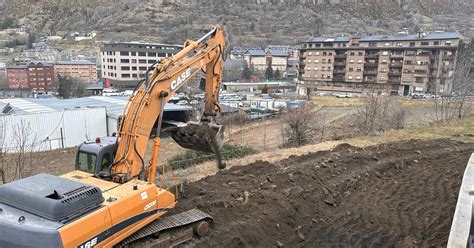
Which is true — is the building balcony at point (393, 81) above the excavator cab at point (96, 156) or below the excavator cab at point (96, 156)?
below

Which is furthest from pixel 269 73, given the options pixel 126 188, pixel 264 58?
pixel 126 188

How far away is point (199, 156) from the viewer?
55.5 feet

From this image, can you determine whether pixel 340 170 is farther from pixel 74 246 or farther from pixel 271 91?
pixel 271 91

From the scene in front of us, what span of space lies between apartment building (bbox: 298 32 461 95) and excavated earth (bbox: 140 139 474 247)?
4684 centimetres

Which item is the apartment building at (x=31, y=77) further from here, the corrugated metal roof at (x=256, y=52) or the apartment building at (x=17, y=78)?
the corrugated metal roof at (x=256, y=52)

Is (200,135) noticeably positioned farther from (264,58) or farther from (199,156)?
(264,58)

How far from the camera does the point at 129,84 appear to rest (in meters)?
77.4

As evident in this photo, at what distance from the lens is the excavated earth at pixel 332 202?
319 inches

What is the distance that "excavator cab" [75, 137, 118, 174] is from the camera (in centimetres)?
695

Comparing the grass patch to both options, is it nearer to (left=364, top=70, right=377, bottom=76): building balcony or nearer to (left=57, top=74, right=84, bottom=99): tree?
(left=57, top=74, right=84, bottom=99): tree

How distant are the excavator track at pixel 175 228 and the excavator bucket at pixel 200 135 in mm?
1693

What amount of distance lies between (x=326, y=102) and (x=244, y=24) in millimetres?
96865

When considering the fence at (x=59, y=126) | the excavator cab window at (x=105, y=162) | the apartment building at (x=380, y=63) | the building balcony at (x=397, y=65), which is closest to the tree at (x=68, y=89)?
the fence at (x=59, y=126)

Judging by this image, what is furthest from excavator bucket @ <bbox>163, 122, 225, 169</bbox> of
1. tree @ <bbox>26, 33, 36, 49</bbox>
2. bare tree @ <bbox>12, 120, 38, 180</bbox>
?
tree @ <bbox>26, 33, 36, 49</bbox>
